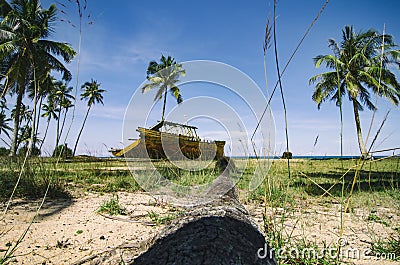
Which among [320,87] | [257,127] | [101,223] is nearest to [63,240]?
[101,223]

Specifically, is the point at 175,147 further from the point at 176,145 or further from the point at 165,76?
the point at 165,76

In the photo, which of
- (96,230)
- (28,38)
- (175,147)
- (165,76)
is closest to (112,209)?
(96,230)

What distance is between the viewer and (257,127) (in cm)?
154

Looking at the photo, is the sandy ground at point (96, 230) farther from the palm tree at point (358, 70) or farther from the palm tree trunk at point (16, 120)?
the palm tree at point (358, 70)

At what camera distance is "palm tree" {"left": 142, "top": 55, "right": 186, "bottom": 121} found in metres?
24.8

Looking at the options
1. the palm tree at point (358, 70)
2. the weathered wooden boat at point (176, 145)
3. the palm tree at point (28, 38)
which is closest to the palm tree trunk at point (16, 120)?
the palm tree at point (28, 38)

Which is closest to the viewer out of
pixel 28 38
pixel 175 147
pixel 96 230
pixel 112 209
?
pixel 96 230

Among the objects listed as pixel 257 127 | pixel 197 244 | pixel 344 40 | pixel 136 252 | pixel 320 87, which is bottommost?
pixel 136 252

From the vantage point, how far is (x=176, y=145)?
346 inches

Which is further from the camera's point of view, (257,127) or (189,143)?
(189,143)

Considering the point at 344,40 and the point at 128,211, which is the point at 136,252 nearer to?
the point at 128,211

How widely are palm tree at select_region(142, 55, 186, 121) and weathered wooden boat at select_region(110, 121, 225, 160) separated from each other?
44.6 feet

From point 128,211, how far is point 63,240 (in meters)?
0.91

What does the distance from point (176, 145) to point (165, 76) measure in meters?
18.4
